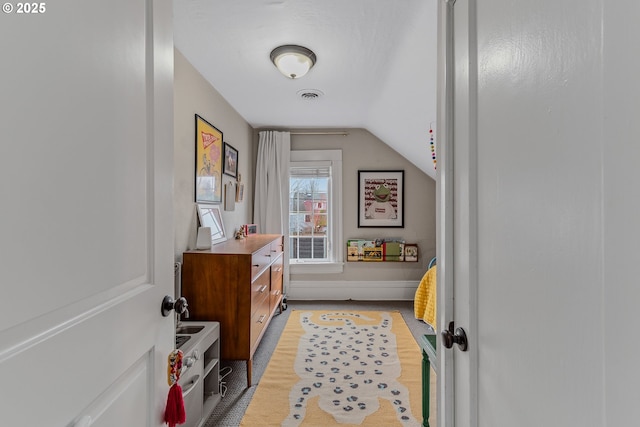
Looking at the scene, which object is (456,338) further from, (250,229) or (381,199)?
(381,199)

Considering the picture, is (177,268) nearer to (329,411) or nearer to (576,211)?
(329,411)

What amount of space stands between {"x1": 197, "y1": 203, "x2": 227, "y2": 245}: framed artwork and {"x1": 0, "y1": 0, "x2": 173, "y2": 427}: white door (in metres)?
1.65

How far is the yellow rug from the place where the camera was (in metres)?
1.86

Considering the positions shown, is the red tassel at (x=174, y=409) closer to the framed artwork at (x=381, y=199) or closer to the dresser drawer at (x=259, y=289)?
the dresser drawer at (x=259, y=289)

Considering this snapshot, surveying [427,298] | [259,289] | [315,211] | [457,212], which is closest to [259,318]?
[259,289]

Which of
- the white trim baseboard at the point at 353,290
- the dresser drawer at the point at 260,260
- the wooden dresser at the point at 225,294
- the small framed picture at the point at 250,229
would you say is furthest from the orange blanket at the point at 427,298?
the small framed picture at the point at 250,229

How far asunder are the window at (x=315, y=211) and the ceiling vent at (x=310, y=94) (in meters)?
1.21

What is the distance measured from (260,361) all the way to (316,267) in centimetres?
184

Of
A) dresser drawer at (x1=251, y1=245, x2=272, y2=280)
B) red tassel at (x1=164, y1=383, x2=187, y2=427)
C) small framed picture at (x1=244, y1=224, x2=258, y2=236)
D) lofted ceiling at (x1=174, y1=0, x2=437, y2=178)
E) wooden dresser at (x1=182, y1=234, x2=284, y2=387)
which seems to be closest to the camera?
red tassel at (x1=164, y1=383, x2=187, y2=427)

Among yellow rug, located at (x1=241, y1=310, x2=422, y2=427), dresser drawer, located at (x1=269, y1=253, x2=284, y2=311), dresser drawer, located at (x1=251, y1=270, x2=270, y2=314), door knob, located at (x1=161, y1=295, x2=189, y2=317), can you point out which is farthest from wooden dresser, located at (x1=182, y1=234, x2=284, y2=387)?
door knob, located at (x1=161, y1=295, x2=189, y2=317)

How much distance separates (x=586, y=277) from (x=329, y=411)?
6.18 feet

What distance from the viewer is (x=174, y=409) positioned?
99 centimetres

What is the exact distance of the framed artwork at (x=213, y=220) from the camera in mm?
2572

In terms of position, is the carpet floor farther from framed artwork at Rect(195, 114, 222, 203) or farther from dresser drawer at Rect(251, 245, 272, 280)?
framed artwork at Rect(195, 114, 222, 203)
